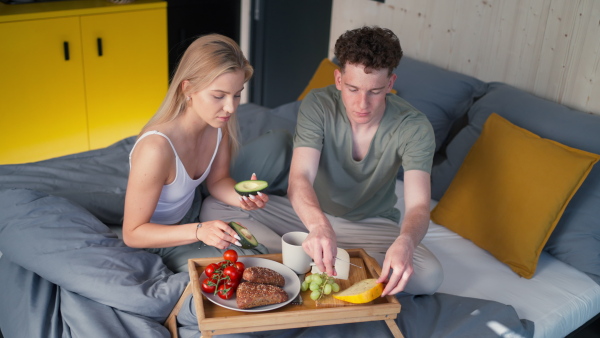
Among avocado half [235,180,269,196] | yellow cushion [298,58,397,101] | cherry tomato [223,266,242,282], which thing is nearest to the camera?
cherry tomato [223,266,242,282]

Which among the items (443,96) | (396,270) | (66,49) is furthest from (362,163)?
(66,49)

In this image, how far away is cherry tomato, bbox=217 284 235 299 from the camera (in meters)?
1.52

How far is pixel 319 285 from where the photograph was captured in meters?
1.59

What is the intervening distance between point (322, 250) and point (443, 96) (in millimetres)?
1487

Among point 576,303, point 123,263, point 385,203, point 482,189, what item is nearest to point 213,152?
point 123,263

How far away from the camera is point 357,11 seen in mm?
3518

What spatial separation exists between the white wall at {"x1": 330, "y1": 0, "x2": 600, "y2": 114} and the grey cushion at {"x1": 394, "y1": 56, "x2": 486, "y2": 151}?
0.53 ft

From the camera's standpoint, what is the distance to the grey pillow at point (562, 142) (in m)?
2.24

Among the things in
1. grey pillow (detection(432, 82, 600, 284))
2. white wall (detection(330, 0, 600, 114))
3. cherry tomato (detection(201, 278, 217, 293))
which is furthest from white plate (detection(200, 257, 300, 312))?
white wall (detection(330, 0, 600, 114))

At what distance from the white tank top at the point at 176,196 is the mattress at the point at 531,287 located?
91 centimetres

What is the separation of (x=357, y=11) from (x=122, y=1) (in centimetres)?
144

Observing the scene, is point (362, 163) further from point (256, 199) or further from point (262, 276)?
point (262, 276)

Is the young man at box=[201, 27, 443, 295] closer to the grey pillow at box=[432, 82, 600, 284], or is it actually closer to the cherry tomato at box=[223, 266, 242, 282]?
the cherry tomato at box=[223, 266, 242, 282]

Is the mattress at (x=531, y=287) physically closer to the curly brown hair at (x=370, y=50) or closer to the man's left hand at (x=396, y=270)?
the man's left hand at (x=396, y=270)
